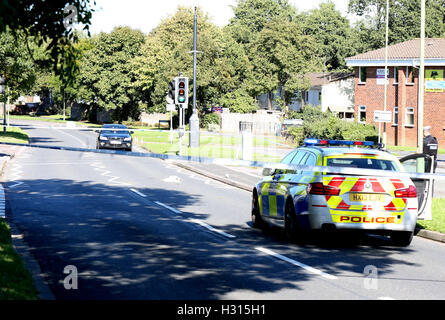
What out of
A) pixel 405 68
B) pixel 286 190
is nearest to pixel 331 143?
pixel 286 190

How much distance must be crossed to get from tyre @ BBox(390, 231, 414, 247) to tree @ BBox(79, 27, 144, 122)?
268ft

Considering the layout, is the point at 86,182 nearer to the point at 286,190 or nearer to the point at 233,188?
the point at 233,188

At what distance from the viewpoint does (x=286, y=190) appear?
13.0m

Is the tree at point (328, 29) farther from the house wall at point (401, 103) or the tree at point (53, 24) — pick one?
the tree at point (53, 24)

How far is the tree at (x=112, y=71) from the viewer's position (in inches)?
3716

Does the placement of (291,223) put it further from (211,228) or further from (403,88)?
(403,88)

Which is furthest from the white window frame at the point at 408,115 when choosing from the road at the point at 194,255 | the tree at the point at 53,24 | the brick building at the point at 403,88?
the tree at the point at 53,24

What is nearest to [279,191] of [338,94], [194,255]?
[194,255]

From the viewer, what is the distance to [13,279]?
838 centimetres

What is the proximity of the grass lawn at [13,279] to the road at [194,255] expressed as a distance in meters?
0.38

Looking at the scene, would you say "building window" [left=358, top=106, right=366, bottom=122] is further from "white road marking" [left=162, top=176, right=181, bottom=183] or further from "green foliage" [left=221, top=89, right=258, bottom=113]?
"white road marking" [left=162, top=176, right=181, bottom=183]

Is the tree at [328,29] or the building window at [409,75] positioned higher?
the tree at [328,29]
